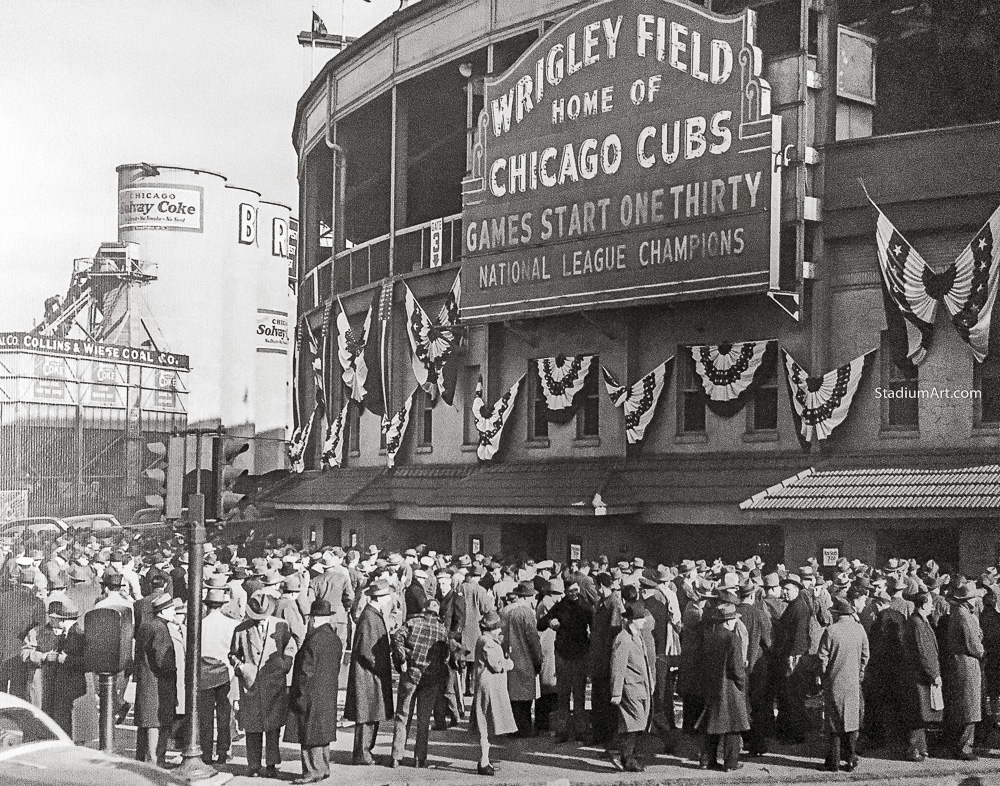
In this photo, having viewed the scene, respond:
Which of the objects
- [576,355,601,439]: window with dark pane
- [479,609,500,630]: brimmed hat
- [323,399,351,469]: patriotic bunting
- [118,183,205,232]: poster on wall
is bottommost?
[479,609,500,630]: brimmed hat

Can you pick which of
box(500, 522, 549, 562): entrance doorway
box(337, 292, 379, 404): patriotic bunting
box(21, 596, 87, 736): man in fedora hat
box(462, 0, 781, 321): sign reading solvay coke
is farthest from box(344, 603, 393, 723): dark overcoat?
box(337, 292, 379, 404): patriotic bunting

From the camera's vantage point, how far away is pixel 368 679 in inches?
455

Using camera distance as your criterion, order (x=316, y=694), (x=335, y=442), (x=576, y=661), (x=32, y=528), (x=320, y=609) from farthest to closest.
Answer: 1. (x=335, y=442)
2. (x=32, y=528)
3. (x=576, y=661)
4. (x=320, y=609)
5. (x=316, y=694)

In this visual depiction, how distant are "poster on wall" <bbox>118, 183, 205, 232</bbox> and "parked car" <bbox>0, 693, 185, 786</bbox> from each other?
669 cm

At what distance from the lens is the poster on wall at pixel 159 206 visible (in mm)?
13638

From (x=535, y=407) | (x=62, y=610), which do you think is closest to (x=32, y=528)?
(x=62, y=610)

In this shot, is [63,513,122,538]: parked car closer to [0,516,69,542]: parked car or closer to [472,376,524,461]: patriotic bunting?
[0,516,69,542]: parked car

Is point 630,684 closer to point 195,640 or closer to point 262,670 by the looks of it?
point 262,670

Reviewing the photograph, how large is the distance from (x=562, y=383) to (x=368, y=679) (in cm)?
542

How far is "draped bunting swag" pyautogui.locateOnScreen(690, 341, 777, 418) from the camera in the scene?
14.2 metres

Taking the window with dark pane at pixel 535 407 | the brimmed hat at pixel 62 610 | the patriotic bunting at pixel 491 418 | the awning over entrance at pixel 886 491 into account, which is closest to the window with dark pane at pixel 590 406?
the window with dark pane at pixel 535 407

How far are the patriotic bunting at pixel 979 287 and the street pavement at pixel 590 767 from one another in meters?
4.15

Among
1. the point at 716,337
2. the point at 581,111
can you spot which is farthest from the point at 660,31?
the point at 716,337

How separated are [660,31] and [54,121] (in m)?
7.15
